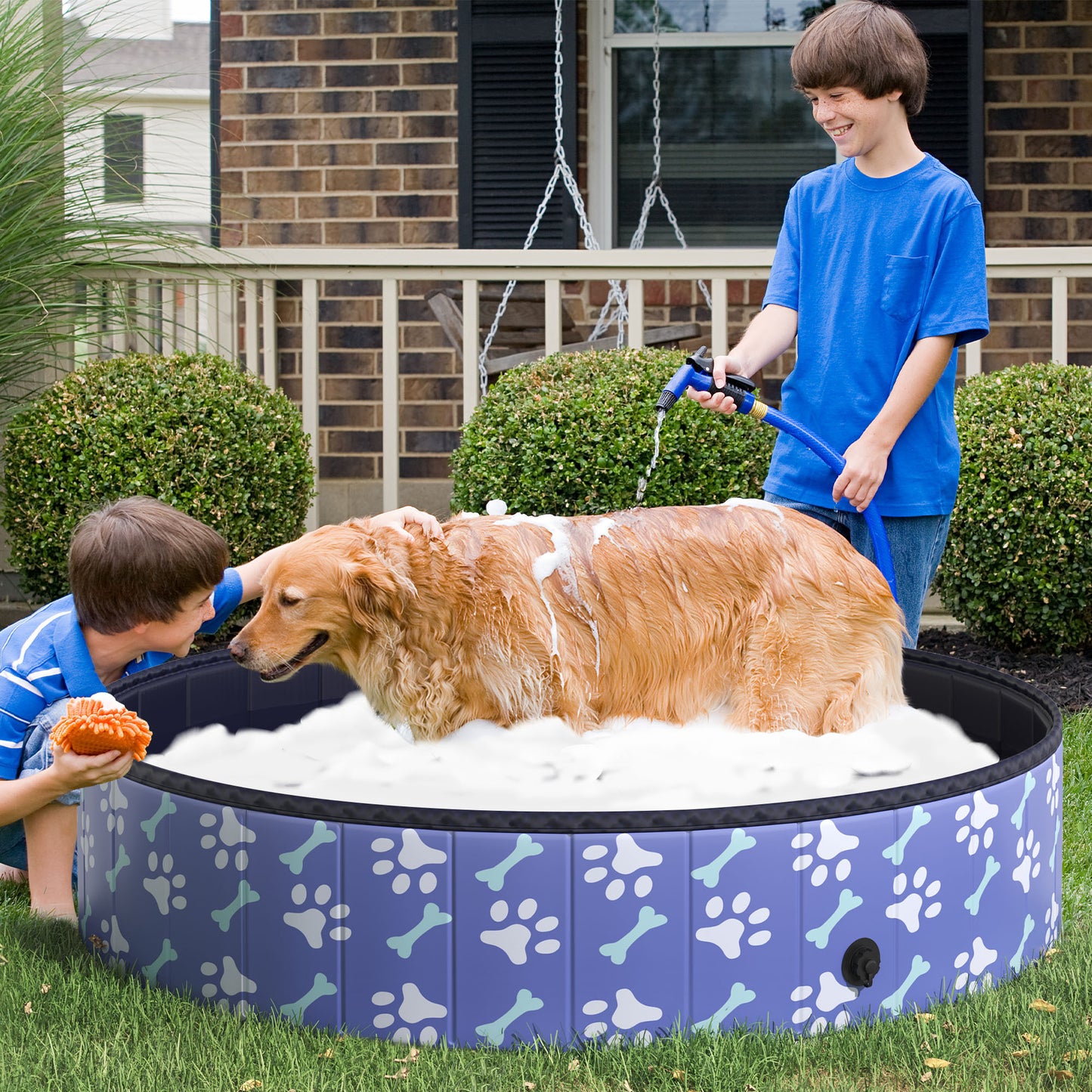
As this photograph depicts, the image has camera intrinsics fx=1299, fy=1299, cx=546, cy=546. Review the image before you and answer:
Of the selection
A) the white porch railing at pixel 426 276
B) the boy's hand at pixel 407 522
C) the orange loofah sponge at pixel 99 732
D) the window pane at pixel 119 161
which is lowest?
the orange loofah sponge at pixel 99 732

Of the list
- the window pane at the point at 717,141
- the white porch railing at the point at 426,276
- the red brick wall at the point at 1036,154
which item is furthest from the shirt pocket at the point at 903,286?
the window pane at the point at 717,141

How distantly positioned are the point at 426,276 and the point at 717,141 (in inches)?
109

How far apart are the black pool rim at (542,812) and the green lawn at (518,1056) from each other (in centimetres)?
38

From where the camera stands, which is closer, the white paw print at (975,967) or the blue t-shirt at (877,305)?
the white paw print at (975,967)

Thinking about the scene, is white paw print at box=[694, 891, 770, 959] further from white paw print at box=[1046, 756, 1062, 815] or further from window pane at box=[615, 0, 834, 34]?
window pane at box=[615, 0, 834, 34]

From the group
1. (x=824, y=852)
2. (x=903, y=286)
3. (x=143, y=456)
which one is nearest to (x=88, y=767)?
(x=824, y=852)

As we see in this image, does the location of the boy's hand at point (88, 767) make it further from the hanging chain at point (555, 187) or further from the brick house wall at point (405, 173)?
the brick house wall at point (405, 173)

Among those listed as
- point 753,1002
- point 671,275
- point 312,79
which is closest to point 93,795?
point 753,1002

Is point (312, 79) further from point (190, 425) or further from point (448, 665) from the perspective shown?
point (448, 665)

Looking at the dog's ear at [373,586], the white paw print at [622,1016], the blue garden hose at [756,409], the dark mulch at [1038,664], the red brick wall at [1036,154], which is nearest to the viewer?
the white paw print at [622,1016]

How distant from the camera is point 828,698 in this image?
2668 millimetres

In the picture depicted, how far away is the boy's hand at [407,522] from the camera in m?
2.63

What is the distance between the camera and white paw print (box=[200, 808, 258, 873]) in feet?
7.59

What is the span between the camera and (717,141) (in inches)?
308
